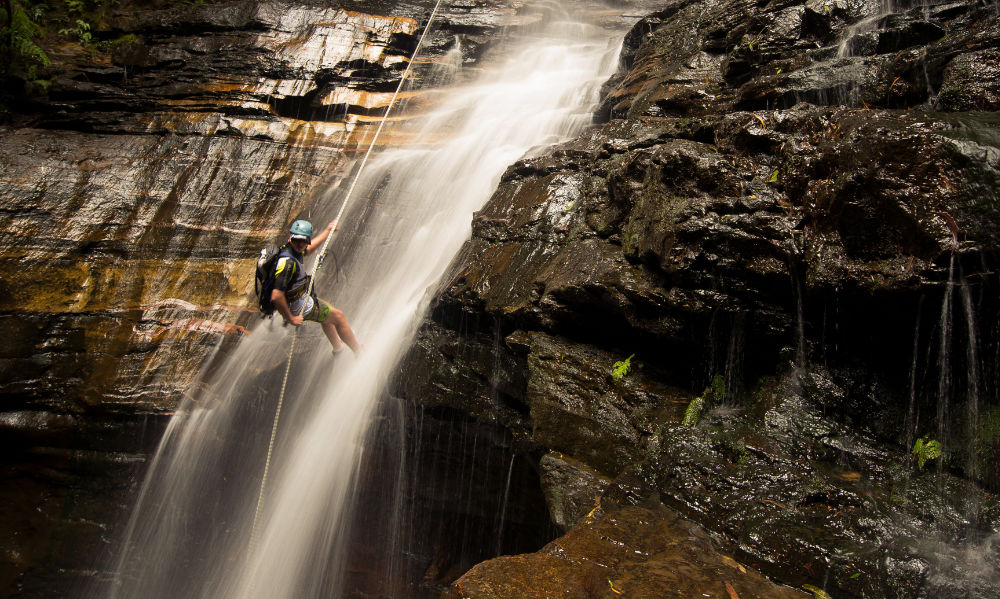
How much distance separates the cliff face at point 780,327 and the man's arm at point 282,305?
1.56 metres

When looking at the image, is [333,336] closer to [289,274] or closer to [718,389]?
[289,274]

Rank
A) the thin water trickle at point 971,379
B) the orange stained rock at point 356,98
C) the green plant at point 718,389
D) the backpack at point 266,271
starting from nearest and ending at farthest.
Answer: the thin water trickle at point 971,379, the green plant at point 718,389, the backpack at point 266,271, the orange stained rock at point 356,98

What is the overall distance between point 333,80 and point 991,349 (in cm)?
1282

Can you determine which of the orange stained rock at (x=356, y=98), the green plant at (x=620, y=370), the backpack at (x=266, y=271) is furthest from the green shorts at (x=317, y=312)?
the orange stained rock at (x=356, y=98)

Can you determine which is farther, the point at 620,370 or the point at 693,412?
the point at 620,370

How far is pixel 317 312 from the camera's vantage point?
6.75 metres

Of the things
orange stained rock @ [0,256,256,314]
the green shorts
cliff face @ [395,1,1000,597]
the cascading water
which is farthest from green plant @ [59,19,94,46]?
cliff face @ [395,1,1000,597]

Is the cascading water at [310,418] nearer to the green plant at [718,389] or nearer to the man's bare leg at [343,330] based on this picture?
the man's bare leg at [343,330]

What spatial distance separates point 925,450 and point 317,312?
649 centimetres

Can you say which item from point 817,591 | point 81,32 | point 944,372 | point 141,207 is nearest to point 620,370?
point 817,591

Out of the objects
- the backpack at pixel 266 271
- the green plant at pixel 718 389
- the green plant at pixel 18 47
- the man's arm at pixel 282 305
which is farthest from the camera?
the green plant at pixel 18 47

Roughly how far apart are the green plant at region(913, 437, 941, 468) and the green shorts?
21.1ft

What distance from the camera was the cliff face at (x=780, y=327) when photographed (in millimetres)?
3229

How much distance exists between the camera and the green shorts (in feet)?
21.9
